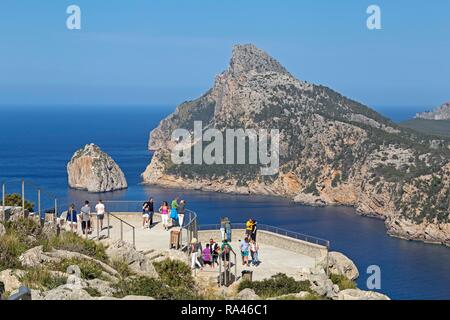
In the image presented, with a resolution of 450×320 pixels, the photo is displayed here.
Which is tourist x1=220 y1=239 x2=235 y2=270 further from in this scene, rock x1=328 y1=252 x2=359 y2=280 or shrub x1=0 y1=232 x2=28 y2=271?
shrub x1=0 y1=232 x2=28 y2=271

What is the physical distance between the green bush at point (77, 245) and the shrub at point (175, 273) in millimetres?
1391

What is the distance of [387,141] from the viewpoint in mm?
140375

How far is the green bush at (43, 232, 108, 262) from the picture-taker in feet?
61.1

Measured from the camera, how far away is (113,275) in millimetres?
16953

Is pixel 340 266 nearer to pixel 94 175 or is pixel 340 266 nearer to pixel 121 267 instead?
pixel 121 267

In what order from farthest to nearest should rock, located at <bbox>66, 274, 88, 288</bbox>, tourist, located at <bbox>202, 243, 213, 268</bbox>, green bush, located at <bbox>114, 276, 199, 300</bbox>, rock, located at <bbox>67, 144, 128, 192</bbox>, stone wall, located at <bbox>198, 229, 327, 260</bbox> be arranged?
1. rock, located at <bbox>67, 144, 128, 192</bbox>
2. stone wall, located at <bbox>198, 229, 327, 260</bbox>
3. tourist, located at <bbox>202, 243, 213, 268</bbox>
4. green bush, located at <bbox>114, 276, 199, 300</bbox>
5. rock, located at <bbox>66, 274, 88, 288</bbox>

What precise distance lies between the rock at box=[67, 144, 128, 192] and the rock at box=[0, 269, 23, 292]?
4574 inches

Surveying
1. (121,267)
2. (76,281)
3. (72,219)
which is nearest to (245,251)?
(121,267)

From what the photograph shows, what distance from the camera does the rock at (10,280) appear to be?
47.5 ft

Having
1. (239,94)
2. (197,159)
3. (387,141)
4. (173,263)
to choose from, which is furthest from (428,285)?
(239,94)

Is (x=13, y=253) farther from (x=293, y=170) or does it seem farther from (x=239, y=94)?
(x=239, y=94)

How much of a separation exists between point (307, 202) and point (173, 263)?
10957 cm

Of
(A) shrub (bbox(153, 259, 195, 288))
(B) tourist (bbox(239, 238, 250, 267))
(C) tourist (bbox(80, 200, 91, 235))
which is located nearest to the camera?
(A) shrub (bbox(153, 259, 195, 288))

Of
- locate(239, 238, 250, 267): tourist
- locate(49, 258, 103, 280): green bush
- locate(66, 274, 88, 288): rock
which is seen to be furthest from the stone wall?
locate(66, 274, 88, 288): rock
